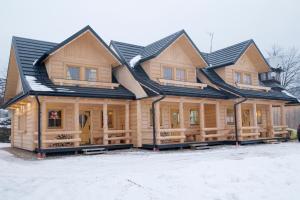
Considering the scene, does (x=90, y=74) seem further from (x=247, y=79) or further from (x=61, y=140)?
(x=247, y=79)

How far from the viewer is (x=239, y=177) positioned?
915 cm

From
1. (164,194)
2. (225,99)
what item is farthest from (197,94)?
(164,194)

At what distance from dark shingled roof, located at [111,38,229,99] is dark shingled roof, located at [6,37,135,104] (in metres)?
1.13

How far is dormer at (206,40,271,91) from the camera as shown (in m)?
21.8

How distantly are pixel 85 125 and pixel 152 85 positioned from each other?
14.5ft

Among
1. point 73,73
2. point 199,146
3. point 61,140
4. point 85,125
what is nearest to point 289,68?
point 199,146

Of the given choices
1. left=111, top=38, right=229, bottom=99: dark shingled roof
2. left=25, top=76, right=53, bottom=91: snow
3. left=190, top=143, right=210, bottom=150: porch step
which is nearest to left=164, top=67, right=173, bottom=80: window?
left=111, top=38, right=229, bottom=99: dark shingled roof

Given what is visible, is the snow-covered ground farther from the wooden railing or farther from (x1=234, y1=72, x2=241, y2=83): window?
(x1=234, y1=72, x2=241, y2=83): window

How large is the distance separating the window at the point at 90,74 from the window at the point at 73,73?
52 cm

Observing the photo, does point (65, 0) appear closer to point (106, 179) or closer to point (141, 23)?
point (141, 23)

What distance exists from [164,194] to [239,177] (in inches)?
97.6

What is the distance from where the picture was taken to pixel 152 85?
17266 mm

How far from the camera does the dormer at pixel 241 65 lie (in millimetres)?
21828

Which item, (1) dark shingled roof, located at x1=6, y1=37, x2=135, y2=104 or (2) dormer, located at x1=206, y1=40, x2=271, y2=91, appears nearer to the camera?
(1) dark shingled roof, located at x1=6, y1=37, x2=135, y2=104
